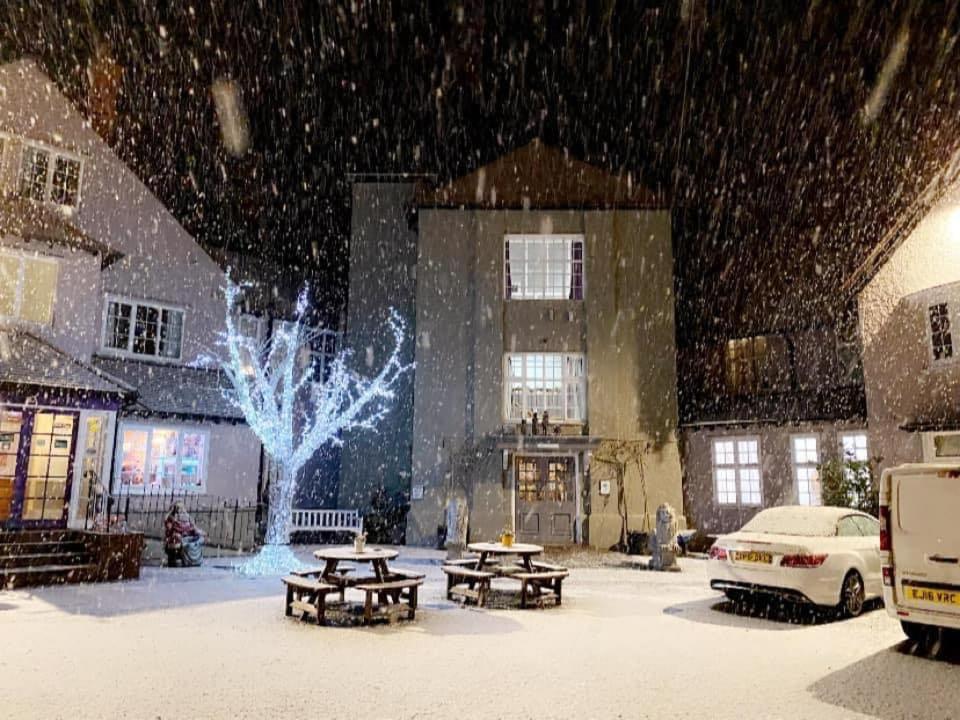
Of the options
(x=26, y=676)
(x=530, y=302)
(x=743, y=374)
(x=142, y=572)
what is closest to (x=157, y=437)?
(x=142, y=572)

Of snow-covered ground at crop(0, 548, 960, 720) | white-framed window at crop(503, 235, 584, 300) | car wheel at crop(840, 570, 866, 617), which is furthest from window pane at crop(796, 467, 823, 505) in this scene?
snow-covered ground at crop(0, 548, 960, 720)

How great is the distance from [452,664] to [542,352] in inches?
517

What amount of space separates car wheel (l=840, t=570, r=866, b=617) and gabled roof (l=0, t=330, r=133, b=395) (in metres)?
14.3

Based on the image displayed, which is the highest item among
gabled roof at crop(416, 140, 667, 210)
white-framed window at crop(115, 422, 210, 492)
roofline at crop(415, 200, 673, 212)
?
gabled roof at crop(416, 140, 667, 210)

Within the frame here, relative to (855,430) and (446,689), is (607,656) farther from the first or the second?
(855,430)

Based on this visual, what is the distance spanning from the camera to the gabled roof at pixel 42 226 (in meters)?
15.5

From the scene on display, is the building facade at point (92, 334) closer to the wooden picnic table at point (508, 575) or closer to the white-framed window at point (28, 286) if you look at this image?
the white-framed window at point (28, 286)

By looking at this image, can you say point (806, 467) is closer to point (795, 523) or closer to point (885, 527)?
point (795, 523)

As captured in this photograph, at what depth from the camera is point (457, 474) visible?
18484mm

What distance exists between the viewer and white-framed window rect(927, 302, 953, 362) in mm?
15930

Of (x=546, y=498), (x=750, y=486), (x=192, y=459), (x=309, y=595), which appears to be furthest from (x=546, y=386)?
(x=309, y=595)

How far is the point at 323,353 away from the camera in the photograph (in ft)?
76.9

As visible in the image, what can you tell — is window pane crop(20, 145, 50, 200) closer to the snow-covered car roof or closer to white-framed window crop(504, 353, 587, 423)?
white-framed window crop(504, 353, 587, 423)

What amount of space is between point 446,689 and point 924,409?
14942 mm
